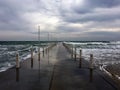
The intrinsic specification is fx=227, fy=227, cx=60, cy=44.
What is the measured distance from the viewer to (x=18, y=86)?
1011 cm

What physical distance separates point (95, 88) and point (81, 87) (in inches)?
23.9

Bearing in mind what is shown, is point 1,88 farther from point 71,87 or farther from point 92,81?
point 92,81

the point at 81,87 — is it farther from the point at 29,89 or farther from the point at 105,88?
the point at 29,89

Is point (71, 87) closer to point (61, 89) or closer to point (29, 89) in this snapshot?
point (61, 89)

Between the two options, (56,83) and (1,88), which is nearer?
(1,88)

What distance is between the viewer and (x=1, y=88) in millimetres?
9711

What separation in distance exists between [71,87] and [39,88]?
139 cm

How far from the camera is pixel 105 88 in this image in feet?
32.2

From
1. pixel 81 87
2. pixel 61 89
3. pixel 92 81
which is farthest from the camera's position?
pixel 92 81

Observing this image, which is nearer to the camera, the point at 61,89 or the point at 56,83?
the point at 61,89

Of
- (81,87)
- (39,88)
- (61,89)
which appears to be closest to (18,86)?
(39,88)

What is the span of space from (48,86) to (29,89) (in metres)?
0.88

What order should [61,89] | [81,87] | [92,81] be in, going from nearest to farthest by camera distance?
[61,89] < [81,87] < [92,81]

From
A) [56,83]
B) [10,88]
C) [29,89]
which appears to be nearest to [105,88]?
[56,83]
